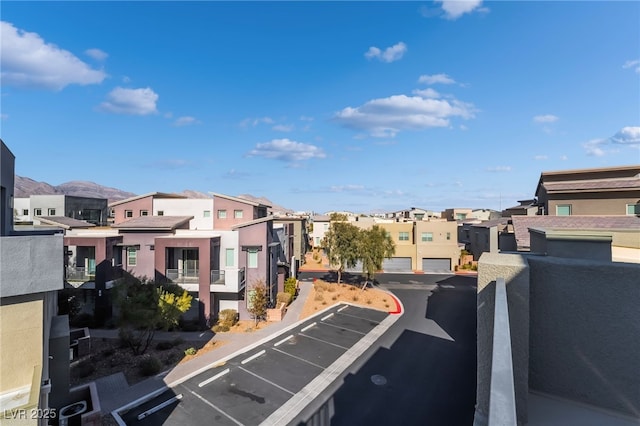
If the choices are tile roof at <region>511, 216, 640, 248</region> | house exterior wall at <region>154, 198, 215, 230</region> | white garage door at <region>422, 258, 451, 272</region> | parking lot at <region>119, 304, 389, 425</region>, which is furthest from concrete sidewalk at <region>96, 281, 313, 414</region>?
white garage door at <region>422, 258, 451, 272</region>

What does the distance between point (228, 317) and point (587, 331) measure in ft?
69.3

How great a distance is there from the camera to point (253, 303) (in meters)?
21.6

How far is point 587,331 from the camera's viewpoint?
3947 mm

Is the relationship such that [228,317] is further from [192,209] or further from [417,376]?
[417,376]

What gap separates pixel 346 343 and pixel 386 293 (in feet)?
43.3

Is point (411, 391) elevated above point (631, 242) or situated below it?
below

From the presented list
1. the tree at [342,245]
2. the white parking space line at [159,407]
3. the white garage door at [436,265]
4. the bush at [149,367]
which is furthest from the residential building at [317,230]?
the white parking space line at [159,407]

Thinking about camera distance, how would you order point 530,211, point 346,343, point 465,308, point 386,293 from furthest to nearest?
point 530,211
point 386,293
point 465,308
point 346,343

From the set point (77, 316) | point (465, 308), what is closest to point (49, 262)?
point (77, 316)

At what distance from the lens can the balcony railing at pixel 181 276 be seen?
21.8 meters

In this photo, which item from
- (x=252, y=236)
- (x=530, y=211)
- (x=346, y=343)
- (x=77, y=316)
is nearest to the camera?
(x=346, y=343)

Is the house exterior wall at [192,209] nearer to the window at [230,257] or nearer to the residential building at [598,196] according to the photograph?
the window at [230,257]

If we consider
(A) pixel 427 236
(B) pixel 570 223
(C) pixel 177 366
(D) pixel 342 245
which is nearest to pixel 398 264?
(A) pixel 427 236

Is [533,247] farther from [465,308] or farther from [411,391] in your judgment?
[465,308]
